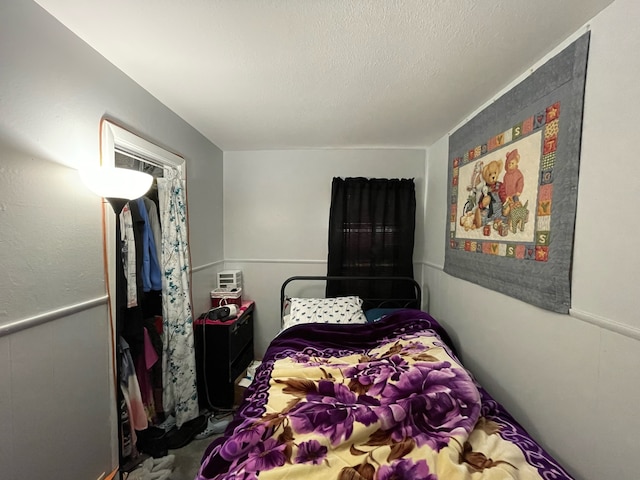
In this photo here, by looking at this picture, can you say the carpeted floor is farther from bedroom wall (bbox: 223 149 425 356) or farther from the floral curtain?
bedroom wall (bbox: 223 149 425 356)

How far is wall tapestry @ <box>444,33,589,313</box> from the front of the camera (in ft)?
3.12

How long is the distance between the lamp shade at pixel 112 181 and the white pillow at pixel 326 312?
1394mm

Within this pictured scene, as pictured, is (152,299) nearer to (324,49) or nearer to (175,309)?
(175,309)

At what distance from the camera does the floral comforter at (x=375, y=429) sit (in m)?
0.77

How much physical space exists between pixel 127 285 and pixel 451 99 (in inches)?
90.0

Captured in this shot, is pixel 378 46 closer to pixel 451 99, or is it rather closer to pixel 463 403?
pixel 451 99

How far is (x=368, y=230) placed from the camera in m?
2.36

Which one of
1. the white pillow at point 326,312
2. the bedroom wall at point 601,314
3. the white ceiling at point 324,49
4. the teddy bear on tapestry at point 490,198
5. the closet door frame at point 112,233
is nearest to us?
the bedroom wall at point 601,314

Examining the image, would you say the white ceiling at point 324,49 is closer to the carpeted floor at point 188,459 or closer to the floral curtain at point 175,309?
the floral curtain at point 175,309

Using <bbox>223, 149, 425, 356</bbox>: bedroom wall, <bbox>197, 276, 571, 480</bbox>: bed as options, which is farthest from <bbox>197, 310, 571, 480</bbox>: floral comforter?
<bbox>223, 149, 425, 356</bbox>: bedroom wall

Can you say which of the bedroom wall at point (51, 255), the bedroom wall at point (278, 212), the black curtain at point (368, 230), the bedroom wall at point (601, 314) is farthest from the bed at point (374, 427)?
the bedroom wall at point (278, 212)

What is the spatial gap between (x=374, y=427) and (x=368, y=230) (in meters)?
1.71

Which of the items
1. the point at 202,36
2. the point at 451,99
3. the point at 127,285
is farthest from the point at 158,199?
the point at 451,99

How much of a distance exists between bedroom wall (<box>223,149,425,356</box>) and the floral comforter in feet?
4.21
